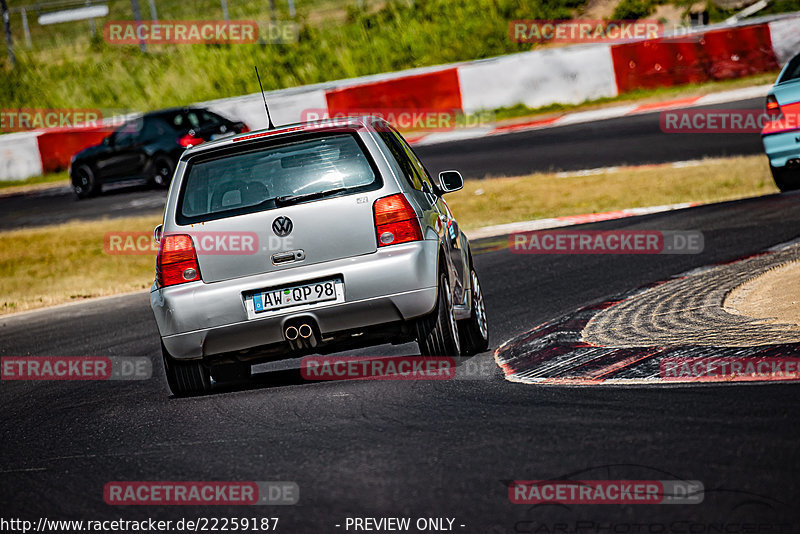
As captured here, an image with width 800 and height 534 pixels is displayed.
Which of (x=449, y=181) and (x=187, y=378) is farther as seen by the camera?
(x=449, y=181)

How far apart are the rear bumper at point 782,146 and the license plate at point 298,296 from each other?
23.7ft

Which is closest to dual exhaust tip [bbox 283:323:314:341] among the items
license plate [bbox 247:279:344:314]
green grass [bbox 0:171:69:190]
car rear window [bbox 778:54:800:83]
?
license plate [bbox 247:279:344:314]

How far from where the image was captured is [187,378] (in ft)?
22.9

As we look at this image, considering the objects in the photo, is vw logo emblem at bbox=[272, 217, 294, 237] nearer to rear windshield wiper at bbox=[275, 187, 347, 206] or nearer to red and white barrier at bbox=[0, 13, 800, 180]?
rear windshield wiper at bbox=[275, 187, 347, 206]

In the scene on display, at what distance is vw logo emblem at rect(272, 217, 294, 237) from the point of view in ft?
21.4

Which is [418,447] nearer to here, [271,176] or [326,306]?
[326,306]

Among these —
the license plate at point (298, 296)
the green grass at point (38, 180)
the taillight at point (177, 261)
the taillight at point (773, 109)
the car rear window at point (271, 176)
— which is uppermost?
the car rear window at point (271, 176)

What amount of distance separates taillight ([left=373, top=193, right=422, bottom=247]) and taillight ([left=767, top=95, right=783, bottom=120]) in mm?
6872

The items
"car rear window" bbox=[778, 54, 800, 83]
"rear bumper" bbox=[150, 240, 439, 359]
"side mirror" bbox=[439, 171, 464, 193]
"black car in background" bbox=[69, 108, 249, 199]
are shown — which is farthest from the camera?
"black car in background" bbox=[69, 108, 249, 199]

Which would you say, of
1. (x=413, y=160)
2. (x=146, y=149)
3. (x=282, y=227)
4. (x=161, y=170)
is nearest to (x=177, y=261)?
(x=282, y=227)

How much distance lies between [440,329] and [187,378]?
1533mm

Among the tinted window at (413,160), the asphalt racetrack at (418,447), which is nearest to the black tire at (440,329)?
the asphalt racetrack at (418,447)

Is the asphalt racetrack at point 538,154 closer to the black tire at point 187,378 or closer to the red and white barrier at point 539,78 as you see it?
the red and white barrier at point 539,78

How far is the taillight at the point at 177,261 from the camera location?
21.6 feet
